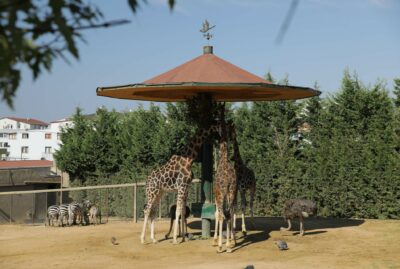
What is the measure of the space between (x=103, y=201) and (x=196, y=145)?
39.2 feet

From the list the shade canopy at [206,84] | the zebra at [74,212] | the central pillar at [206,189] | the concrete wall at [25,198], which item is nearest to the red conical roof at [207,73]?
the shade canopy at [206,84]

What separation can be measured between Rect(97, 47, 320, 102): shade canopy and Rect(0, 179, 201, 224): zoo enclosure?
554 centimetres

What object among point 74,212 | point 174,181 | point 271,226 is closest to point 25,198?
point 74,212

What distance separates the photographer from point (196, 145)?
47.8 feet

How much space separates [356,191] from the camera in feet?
63.5

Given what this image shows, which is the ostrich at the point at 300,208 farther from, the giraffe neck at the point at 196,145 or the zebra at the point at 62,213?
the zebra at the point at 62,213

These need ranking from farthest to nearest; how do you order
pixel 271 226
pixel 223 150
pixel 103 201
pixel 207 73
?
pixel 103 201, pixel 271 226, pixel 207 73, pixel 223 150

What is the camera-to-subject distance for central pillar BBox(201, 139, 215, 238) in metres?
14.5

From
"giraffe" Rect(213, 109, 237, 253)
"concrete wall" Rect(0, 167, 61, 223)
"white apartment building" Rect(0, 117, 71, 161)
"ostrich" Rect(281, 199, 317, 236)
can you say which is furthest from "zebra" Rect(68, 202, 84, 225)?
"white apartment building" Rect(0, 117, 71, 161)

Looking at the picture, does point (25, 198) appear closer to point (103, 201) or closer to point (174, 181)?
point (103, 201)

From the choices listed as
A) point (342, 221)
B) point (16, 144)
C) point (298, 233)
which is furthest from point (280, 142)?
point (16, 144)

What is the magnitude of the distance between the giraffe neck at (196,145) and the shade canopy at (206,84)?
1081mm

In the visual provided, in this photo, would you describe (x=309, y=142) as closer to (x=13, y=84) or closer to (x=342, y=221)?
(x=342, y=221)

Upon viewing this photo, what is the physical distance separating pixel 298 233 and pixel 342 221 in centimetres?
341
